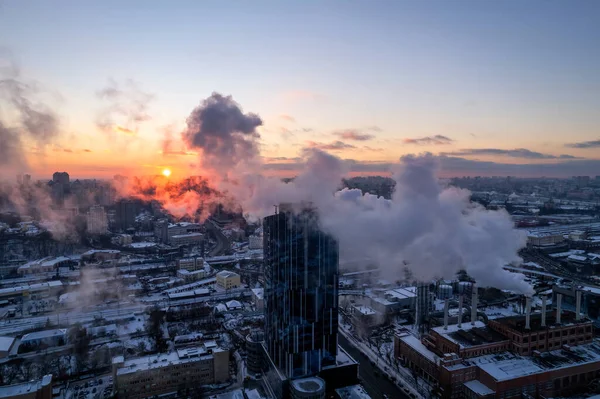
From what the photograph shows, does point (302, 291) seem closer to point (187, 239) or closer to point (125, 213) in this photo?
point (187, 239)

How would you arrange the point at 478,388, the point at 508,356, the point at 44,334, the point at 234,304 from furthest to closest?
the point at 234,304
the point at 44,334
the point at 508,356
the point at 478,388

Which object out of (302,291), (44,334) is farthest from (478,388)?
(44,334)

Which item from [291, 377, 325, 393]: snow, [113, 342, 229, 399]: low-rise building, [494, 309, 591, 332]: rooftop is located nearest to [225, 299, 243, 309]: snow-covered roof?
[113, 342, 229, 399]: low-rise building

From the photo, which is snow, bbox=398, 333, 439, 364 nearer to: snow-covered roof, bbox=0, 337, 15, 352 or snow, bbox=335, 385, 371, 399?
snow, bbox=335, 385, 371, 399

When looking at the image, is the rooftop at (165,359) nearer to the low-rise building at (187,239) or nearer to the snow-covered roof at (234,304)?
the snow-covered roof at (234,304)

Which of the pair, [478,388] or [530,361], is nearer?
[478,388]
